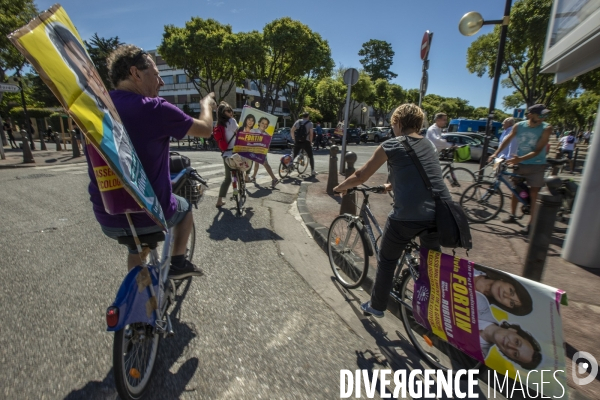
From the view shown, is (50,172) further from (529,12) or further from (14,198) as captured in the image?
(529,12)

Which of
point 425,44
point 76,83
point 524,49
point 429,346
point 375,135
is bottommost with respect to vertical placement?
point 429,346

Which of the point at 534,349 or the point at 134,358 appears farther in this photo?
the point at 134,358

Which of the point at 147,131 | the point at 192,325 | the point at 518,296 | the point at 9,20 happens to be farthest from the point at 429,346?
the point at 9,20

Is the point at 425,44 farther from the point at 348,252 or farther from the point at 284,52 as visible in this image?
the point at 284,52

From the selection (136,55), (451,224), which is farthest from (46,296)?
(451,224)

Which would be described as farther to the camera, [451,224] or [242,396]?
[451,224]

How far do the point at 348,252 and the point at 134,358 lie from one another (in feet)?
7.51

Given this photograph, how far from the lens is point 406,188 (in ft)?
7.25

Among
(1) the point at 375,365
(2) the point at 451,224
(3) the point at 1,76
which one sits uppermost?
(3) the point at 1,76

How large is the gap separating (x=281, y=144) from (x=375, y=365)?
19264 mm

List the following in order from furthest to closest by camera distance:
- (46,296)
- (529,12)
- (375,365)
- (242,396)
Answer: (529,12), (46,296), (375,365), (242,396)

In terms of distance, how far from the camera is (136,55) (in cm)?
192

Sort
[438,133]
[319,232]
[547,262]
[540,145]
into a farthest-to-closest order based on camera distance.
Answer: [438,133]
[540,145]
[319,232]
[547,262]

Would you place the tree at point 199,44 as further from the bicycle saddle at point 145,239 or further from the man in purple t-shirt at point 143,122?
the bicycle saddle at point 145,239
